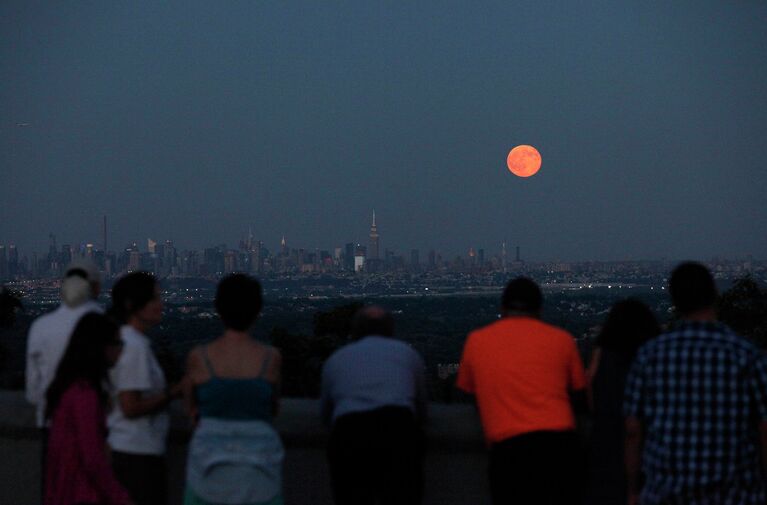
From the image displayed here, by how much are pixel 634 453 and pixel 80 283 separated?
284 cm

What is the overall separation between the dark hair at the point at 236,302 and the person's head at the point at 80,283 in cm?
98

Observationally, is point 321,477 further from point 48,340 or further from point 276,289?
point 276,289

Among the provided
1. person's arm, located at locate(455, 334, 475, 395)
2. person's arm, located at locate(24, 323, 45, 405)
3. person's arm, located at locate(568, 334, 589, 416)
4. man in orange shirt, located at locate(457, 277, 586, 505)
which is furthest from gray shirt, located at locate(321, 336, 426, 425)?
person's arm, located at locate(24, 323, 45, 405)

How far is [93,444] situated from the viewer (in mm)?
4090

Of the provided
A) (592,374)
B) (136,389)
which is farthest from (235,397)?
(592,374)

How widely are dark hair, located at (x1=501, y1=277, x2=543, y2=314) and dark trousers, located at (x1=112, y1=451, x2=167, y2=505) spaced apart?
1.84m

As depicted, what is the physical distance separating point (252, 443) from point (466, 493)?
1483mm

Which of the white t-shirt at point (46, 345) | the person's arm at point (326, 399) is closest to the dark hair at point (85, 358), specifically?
the white t-shirt at point (46, 345)

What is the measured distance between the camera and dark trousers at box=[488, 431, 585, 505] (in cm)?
458

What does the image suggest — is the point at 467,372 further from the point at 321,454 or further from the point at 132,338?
the point at 132,338

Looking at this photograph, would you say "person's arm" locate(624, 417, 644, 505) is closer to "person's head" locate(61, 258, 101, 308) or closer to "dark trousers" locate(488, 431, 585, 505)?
"dark trousers" locate(488, 431, 585, 505)

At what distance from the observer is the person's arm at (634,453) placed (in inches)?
160

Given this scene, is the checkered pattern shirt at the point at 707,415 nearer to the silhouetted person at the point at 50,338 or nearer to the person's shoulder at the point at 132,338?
the person's shoulder at the point at 132,338

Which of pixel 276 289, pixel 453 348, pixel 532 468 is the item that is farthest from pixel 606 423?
pixel 276 289
